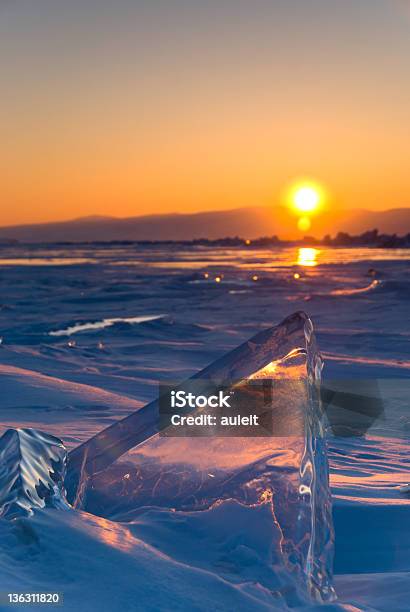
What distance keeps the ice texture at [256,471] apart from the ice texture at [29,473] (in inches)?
5.3

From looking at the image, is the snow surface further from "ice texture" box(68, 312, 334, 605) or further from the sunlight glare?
the sunlight glare

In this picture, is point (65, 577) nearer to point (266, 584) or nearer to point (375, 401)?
point (266, 584)

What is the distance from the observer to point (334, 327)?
323 inches

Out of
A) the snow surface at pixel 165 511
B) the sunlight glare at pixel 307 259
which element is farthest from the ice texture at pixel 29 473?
the sunlight glare at pixel 307 259

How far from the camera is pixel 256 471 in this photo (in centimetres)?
187

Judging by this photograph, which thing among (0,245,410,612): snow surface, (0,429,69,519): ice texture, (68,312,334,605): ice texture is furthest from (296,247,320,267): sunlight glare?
(0,429,69,519): ice texture

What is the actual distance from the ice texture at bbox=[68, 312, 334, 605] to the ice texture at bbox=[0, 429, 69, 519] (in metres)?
0.14

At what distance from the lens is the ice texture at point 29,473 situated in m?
1.68

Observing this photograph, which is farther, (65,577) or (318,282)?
(318,282)

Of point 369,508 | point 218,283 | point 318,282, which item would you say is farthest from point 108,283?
point 369,508

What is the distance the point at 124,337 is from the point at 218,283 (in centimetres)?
844

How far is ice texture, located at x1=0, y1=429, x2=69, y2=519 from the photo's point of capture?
1.68 meters

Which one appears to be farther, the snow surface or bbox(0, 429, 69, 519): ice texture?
bbox(0, 429, 69, 519): ice texture

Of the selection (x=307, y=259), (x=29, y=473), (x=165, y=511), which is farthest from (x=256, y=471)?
(x=307, y=259)
